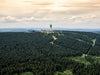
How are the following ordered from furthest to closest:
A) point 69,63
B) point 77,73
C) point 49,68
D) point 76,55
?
point 76,55
point 69,63
point 49,68
point 77,73

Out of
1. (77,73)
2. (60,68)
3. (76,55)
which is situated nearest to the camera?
(77,73)

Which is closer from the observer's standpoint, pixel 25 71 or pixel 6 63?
pixel 25 71

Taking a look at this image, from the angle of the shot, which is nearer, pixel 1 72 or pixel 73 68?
pixel 1 72

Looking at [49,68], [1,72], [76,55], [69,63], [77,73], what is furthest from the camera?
[76,55]

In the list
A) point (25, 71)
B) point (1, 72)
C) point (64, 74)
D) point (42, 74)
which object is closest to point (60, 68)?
point (64, 74)

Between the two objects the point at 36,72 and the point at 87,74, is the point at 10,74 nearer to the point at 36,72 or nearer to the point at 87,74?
the point at 36,72

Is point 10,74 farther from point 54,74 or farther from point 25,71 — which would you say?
point 54,74

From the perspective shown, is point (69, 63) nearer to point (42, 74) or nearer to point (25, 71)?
Result: point (42, 74)

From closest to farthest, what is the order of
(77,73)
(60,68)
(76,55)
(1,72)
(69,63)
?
1. (1,72)
2. (77,73)
3. (60,68)
4. (69,63)
5. (76,55)

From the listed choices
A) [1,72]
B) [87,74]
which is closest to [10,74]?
[1,72]
